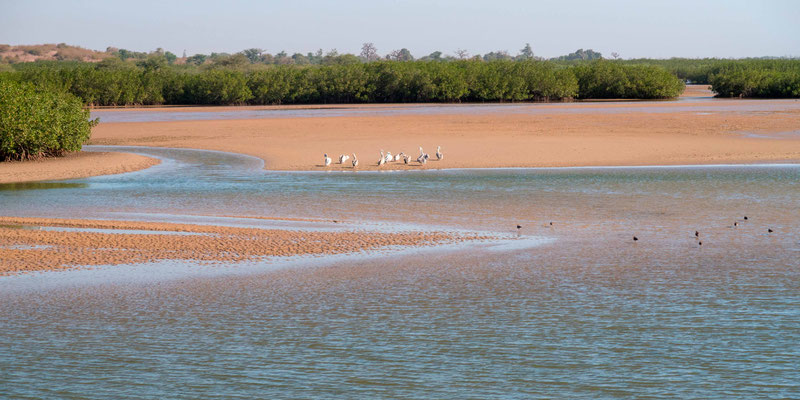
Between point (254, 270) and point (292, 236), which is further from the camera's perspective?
point (292, 236)

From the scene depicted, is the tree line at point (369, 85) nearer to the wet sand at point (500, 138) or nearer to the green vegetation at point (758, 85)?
the green vegetation at point (758, 85)

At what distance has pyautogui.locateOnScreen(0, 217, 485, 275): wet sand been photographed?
39.7 ft

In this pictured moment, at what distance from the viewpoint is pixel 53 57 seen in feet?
576

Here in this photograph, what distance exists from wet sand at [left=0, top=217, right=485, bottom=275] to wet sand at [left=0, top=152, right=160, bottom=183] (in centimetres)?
841

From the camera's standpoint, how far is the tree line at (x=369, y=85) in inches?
2628

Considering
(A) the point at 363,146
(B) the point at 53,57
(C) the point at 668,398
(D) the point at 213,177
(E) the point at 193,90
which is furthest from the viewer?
(B) the point at 53,57

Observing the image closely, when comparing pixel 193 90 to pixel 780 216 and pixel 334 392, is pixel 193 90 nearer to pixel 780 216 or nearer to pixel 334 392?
pixel 780 216

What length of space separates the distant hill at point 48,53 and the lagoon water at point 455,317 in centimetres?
17092

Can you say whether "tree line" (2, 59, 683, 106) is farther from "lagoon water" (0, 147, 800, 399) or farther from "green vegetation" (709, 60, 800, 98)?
"lagoon water" (0, 147, 800, 399)

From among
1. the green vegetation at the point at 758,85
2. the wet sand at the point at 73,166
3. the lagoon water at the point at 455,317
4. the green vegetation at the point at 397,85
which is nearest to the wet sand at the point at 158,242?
the lagoon water at the point at 455,317

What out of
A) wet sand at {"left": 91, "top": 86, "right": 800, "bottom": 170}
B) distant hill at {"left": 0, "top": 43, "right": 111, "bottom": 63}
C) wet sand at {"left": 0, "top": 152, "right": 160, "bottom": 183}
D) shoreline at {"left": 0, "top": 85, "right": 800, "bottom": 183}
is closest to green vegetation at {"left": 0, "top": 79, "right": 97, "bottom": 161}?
wet sand at {"left": 0, "top": 152, "right": 160, "bottom": 183}

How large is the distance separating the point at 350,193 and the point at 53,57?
570 ft

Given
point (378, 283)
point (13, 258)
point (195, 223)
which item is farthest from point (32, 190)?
point (378, 283)

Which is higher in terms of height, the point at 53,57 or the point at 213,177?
the point at 53,57
